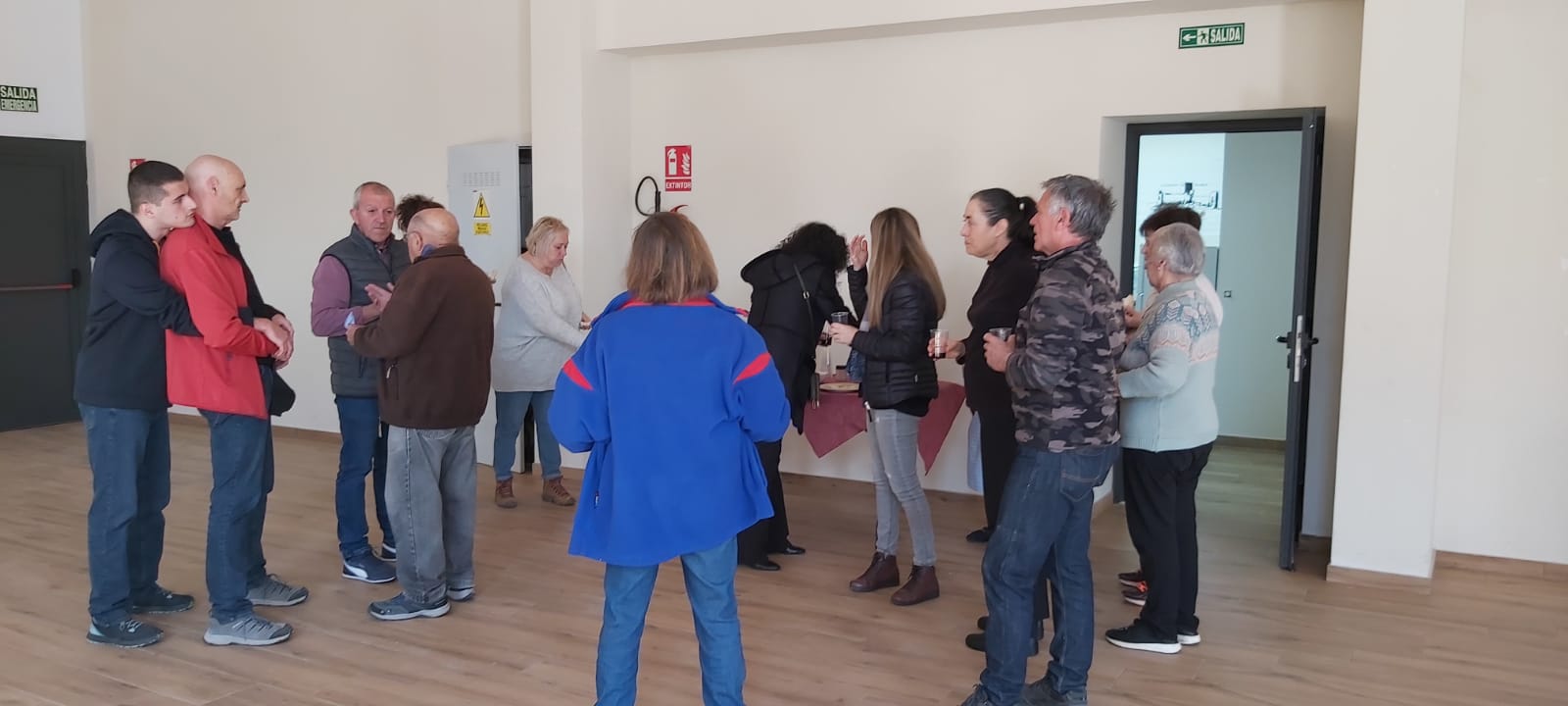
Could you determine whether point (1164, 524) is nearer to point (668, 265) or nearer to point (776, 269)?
point (776, 269)

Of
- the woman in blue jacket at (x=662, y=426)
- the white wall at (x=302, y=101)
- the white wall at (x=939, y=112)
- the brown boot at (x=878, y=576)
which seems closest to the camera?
the woman in blue jacket at (x=662, y=426)

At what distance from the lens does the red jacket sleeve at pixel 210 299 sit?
3814 millimetres

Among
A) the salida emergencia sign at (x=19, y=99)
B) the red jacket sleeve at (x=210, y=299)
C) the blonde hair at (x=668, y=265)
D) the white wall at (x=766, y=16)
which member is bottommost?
the red jacket sleeve at (x=210, y=299)

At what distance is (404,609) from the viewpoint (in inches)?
174

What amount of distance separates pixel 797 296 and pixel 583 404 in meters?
1.99

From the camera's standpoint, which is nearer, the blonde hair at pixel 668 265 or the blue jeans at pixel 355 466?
the blonde hair at pixel 668 265

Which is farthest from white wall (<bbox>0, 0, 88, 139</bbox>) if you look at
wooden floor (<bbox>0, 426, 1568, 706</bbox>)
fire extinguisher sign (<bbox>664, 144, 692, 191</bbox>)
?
fire extinguisher sign (<bbox>664, 144, 692, 191</bbox>)

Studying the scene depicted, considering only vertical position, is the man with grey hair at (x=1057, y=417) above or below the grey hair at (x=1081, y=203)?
below

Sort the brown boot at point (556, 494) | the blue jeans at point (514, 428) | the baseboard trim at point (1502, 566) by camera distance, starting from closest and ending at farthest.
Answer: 1. the baseboard trim at point (1502, 566)
2. the blue jeans at point (514, 428)
3. the brown boot at point (556, 494)

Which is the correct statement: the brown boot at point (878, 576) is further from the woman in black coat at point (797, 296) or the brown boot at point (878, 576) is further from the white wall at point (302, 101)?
the white wall at point (302, 101)

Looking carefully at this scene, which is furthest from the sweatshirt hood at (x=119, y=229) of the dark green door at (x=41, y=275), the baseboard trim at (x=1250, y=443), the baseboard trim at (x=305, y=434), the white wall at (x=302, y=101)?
the baseboard trim at (x=1250, y=443)

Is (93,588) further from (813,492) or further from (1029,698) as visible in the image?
(813,492)

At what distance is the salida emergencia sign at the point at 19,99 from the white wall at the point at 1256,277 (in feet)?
28.6

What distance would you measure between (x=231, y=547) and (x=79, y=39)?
6.86m
